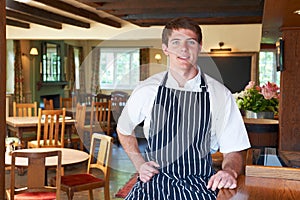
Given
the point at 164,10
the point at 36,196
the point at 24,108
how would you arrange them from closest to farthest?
the point at 36,196
the point at 164,10
the point at 24,108

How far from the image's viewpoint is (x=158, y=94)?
1.66m

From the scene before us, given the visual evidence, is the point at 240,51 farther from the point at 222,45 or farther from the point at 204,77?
the point at 204,77

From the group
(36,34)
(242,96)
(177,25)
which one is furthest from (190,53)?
(36,34)

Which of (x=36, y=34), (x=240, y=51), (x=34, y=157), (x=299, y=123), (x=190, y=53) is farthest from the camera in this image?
(x=36, y=34)

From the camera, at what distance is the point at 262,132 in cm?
400

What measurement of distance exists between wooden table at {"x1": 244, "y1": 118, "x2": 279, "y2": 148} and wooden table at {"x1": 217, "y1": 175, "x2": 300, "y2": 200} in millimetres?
2320

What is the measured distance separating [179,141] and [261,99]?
3009 millimetres

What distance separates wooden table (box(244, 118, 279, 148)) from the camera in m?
3.91

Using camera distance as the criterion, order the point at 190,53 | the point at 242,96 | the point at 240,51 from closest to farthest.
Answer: the point at 190,53 → the point at 242,96 → the point at 240,51

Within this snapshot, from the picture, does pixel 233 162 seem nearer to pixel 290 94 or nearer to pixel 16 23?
pixel 290 94

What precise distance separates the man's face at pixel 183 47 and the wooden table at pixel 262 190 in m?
0.50

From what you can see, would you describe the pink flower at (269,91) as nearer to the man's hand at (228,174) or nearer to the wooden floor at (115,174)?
the wooden floor at (115,174)

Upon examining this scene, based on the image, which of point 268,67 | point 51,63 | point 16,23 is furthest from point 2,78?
point 51,63

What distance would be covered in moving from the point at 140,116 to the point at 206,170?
33cm
